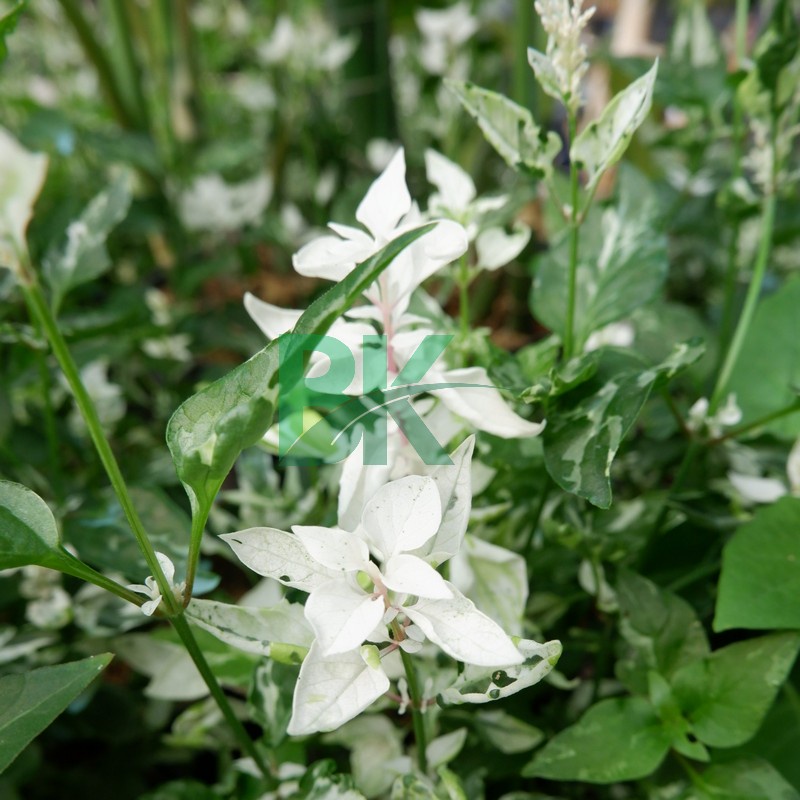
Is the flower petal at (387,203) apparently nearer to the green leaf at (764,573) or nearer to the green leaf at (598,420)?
the green leaf at (598,420)

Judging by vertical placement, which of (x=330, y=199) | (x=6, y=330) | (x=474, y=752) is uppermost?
(x=6, y=330)

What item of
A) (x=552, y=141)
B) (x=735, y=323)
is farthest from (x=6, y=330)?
(x=735, y=323)

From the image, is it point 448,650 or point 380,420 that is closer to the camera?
point 448,650

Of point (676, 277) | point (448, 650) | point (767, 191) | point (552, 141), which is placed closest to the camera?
point (448, 650)

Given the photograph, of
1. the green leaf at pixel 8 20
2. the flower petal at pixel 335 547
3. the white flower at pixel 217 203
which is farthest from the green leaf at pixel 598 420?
the white flower at pixel 217 203

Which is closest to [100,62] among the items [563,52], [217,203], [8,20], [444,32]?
[217,203]

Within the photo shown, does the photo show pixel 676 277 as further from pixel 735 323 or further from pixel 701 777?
pixel 701 777
